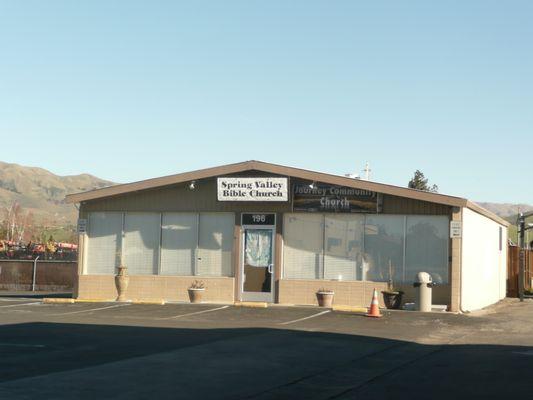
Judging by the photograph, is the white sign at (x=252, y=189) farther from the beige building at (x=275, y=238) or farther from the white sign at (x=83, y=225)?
the white sign at (x=83, y=225)

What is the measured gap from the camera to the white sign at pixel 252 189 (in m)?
25.0

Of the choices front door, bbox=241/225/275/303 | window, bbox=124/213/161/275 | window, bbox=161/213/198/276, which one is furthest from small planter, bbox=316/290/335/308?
window, bbox=124/213/161/275

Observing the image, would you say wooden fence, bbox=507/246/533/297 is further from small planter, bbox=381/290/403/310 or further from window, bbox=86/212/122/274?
window, bbox=86/212/122/274

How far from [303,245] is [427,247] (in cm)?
392

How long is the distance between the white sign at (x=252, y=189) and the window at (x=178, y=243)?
64.3 inches

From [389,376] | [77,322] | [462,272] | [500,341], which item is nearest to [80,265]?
[77,322]

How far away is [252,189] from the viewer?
82.9 ft

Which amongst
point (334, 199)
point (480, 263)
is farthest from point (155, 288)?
point (480, 263)

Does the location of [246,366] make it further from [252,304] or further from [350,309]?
[252,304]

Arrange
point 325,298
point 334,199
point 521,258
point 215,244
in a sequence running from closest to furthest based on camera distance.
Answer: point 325,298 < point 334,199 < point 215,244 < point 521,258

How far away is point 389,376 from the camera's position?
1146 cm

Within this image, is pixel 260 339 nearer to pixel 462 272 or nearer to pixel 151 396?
pixel 151 396

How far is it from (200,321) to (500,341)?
7262 millimetres

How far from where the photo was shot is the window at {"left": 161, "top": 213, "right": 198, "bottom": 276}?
1038 inches
